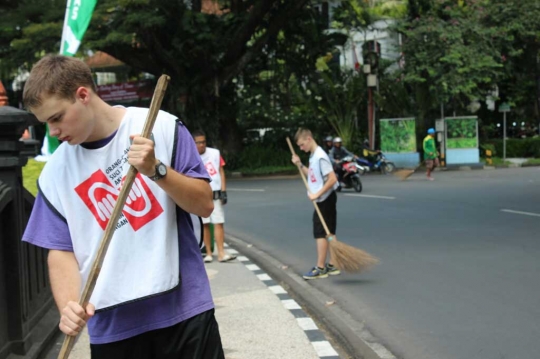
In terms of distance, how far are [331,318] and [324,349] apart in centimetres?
91

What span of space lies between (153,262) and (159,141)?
16.6 inches

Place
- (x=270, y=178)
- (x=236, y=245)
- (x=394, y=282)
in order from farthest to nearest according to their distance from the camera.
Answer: (x=270, y=178)
(x=236, y=245)
(x=394, y=282)

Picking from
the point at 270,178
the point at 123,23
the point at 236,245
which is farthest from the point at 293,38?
the point at 236,245

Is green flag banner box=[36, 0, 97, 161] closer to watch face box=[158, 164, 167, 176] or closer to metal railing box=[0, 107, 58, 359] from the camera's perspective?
metal railing box=[0, 107, 58, 359]

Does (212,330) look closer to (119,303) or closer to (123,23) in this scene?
(119,303)

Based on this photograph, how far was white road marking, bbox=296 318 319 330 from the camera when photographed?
6.62 meters

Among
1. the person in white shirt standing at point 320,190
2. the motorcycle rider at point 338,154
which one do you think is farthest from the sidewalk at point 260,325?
the motorcycle rider at point 338,154

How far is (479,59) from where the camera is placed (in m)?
29.8

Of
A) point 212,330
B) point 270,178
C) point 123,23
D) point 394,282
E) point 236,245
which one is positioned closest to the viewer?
point 212,330

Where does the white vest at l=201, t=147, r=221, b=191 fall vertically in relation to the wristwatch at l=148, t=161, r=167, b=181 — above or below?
below

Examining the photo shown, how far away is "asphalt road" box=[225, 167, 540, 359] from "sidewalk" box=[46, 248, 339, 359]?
0.51 meters

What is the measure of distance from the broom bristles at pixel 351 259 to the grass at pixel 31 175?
10.5 feet

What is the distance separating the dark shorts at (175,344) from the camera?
282 centimetres

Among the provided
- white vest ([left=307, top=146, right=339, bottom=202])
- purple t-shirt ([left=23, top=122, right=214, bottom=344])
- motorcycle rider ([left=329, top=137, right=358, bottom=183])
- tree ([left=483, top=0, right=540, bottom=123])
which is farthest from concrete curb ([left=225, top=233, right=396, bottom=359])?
tree ([left=483, top=0, right=540, bottom=123])
